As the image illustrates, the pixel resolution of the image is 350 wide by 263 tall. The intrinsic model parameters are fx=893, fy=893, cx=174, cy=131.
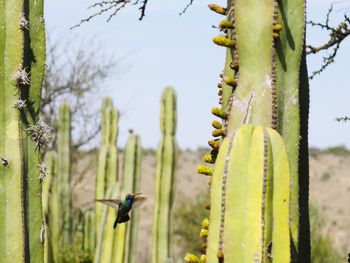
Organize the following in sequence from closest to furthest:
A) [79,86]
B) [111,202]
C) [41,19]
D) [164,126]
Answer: [41,19], [111,202], [164,126], [79,86]

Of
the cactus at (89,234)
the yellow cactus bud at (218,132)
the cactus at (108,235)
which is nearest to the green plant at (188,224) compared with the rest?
the cactus at (89,234)

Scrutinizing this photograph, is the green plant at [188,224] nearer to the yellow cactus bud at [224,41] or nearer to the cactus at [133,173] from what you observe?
the cactus at [133,173]

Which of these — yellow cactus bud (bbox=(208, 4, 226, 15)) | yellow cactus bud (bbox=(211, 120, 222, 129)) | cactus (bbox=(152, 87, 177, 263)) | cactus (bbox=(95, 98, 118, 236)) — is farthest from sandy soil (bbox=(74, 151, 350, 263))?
yellow cactus bud (bbox=(211, 120, 222, 129))

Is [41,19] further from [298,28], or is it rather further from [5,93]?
[298,28]

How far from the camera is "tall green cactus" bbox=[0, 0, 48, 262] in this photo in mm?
4133

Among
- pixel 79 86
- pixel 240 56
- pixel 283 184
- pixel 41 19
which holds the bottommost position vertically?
pixel 283 184

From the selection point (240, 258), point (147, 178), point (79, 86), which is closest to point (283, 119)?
point (240, 258)

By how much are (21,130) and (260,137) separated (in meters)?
1.69

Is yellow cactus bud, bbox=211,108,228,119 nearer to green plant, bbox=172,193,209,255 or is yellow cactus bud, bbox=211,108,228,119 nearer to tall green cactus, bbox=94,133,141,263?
tall green cactus, bbox=94,133,141,263

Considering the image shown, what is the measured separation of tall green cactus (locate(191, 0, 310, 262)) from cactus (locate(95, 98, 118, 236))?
8.65 meters

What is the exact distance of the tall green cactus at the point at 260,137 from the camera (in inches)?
110

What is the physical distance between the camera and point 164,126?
12875 mm

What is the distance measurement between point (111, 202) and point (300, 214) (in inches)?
128

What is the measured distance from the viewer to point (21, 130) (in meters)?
4.24
